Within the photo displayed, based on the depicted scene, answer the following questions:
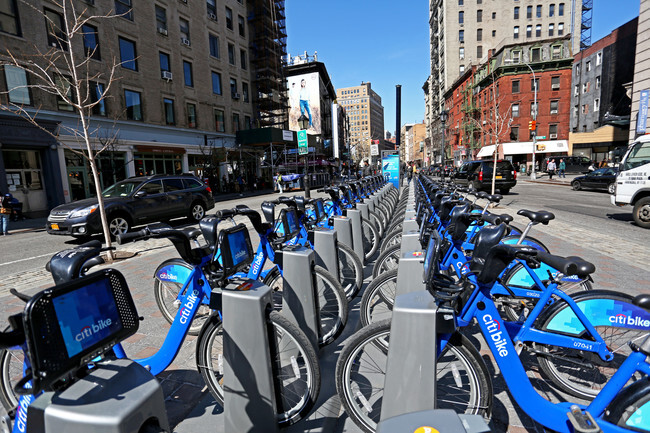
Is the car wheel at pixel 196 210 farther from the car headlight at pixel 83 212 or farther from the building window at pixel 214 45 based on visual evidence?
the building window at pixel 214 45

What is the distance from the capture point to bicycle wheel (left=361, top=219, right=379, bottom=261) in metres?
6.01

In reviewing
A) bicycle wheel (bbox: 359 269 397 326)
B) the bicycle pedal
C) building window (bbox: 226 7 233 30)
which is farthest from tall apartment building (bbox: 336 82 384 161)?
the bicycle pedal

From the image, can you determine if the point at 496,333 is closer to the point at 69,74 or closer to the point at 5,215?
the point at 5,215

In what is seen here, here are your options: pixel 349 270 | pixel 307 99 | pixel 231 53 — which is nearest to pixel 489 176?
pixel 349 270

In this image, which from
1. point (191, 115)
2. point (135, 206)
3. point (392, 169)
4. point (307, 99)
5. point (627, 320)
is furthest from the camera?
point (307, 99)

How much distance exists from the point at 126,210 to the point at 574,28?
7947cm

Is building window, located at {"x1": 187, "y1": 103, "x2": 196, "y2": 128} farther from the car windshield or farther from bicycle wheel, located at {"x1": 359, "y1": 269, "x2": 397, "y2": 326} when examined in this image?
bicycle wheel, located at {"x1": 359, "y1": 269, "x2": 397, "y2": 326}

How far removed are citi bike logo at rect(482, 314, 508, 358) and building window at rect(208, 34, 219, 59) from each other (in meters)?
32.8

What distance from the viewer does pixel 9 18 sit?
1562 cm

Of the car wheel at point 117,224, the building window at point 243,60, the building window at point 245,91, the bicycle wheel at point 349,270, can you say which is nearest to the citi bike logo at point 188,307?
the bicycle wheel at point 349,270

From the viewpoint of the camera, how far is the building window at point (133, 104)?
21312mm

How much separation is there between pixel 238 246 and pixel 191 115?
89.2 feet

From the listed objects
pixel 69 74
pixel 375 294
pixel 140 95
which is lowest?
pixel 375 294

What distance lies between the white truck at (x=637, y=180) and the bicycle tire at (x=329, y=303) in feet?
30.5
